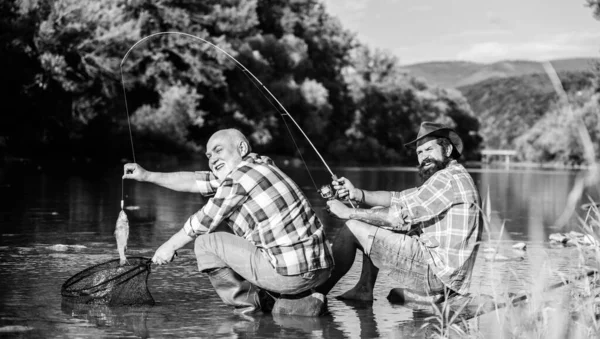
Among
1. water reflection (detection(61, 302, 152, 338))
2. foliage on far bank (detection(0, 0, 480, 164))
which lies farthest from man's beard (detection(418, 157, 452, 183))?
foliage on far bank (detection(0, 0, 480, 164))

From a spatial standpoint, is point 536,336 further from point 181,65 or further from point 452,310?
point 181,65

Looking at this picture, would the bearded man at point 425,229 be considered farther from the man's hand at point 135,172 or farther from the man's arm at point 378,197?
the man's hand at point 135,172

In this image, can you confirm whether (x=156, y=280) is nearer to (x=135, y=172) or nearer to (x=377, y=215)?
(x=135, y=172)

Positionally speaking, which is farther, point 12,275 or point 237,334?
point 12,275

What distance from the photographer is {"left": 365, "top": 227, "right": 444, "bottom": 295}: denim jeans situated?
6691 mm

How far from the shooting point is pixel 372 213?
22.3ft

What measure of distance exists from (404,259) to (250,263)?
117 cm

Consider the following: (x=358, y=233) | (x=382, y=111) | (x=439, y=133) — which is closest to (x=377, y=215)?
(x=358, y=233)

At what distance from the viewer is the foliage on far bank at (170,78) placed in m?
30.0

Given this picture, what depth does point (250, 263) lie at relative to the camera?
20.2ft

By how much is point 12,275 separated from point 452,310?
3.54 metres

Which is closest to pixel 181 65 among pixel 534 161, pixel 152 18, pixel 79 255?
pixel 152 18

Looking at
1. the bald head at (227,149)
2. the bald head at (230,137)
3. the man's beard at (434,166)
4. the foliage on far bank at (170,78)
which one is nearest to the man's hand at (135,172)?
the bald head at (227,149)

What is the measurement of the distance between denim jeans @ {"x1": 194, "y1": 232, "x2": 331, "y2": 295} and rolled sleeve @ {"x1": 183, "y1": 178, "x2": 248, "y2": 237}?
17 centimetres
